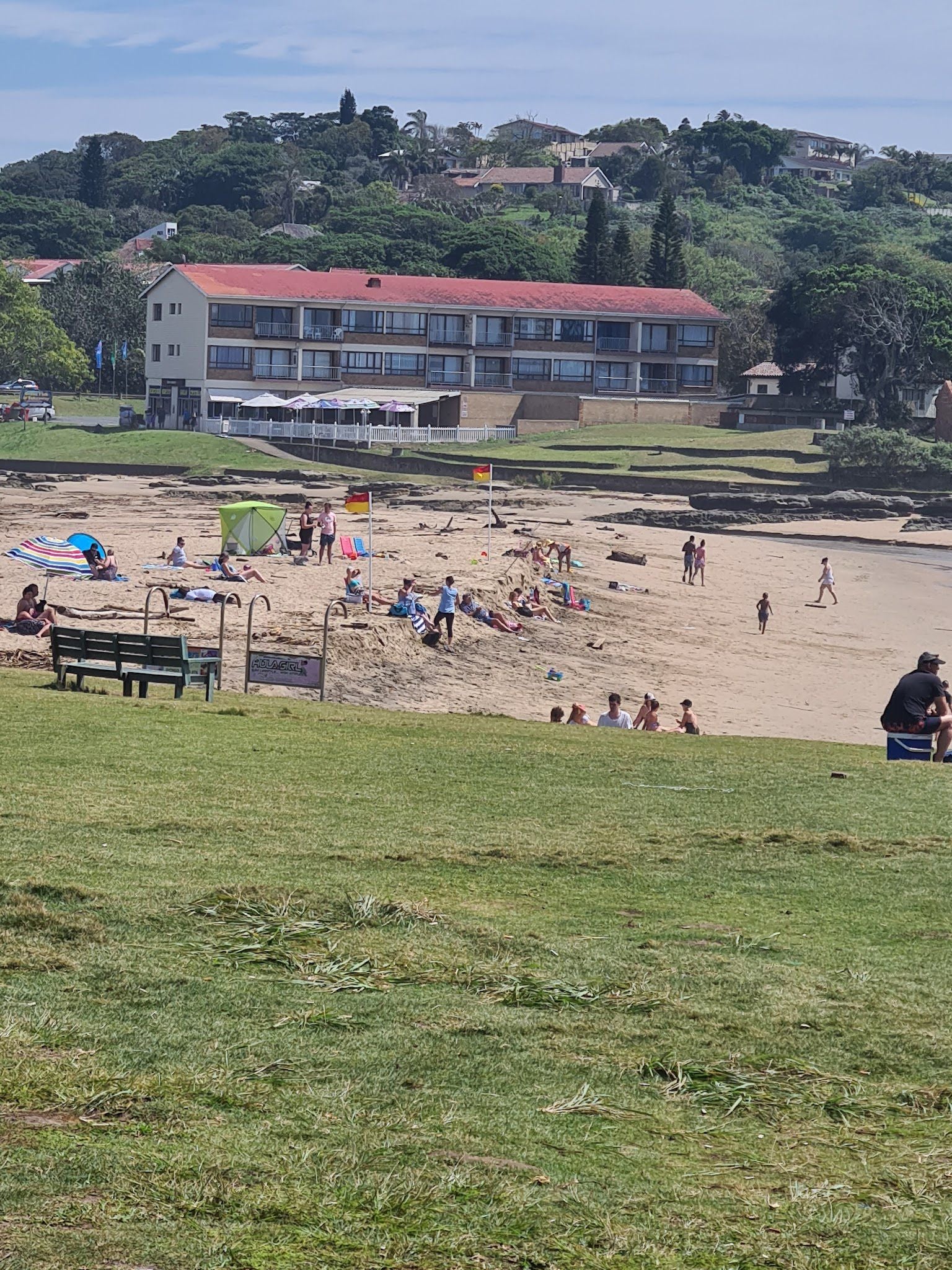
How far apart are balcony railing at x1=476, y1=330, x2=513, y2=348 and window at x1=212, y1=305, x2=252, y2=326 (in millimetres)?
12184

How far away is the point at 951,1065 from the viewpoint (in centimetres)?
613

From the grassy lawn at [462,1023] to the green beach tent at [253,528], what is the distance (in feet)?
70.9

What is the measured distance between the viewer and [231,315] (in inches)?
3130

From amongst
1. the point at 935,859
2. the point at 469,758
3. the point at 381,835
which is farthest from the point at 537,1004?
the point at 469,758

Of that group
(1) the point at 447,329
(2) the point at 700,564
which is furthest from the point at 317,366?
(2) the point at 700,564

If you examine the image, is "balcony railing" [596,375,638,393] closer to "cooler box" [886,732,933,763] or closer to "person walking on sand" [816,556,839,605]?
"person walking on sand" [816,556,839,605]

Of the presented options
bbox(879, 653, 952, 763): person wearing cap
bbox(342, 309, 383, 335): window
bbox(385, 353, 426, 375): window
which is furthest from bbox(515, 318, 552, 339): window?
bbox(879, 653, 952, 763): person wearing cap

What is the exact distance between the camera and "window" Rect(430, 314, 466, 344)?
273 ft

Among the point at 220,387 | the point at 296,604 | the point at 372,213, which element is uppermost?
the point at 372,213

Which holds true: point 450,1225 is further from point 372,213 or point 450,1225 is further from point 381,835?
point 372,213

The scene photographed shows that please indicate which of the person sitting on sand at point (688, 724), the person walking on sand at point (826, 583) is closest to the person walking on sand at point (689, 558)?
the person walking on sand at point (826, 583)

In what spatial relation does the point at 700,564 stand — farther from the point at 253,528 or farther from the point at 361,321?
the point at 361,321

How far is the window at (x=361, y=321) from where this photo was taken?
8169 centimetres

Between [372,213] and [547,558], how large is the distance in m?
98.8
